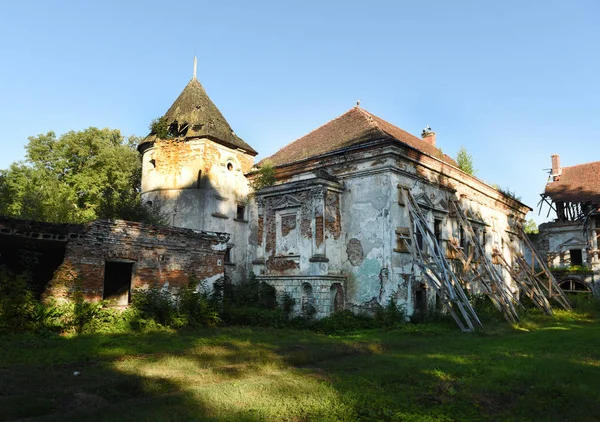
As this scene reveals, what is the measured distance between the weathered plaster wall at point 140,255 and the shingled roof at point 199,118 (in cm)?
639

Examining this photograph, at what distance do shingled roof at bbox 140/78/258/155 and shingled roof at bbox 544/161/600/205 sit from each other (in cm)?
2327

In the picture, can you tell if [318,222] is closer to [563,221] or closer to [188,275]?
[188,275]

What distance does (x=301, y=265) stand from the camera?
17078 millimetres

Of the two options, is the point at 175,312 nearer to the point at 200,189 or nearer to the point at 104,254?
the point at 104,254

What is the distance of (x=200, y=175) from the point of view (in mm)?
19812

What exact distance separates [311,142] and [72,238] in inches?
464

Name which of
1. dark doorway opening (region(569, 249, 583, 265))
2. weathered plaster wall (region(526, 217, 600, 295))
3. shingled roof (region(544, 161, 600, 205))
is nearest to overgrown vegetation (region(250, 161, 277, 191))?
weathered plaster wall (region(526, 217, 600, 295))

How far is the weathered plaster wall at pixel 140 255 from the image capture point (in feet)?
39.8

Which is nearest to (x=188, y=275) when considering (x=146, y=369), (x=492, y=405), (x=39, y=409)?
(x=146, y=369)

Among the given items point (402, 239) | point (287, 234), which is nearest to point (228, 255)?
point (287, 234)

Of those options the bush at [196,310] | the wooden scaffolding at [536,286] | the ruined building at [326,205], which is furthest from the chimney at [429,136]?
the bush at [196,310]

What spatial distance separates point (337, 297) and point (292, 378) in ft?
31.4

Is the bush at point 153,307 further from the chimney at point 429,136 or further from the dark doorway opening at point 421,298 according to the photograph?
the chimney at point 429,136

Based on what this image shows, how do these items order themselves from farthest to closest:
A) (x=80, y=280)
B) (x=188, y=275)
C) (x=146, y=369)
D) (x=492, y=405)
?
(x=188, y=275), (x=80, y=280), (x=146, y=369), (x=492, y=405)
